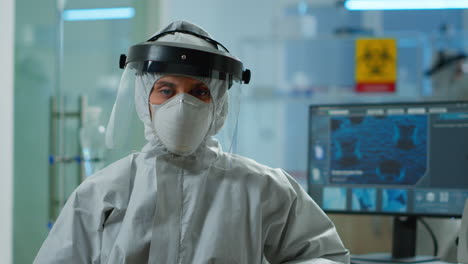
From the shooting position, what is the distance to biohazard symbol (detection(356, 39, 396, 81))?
11.5 feet

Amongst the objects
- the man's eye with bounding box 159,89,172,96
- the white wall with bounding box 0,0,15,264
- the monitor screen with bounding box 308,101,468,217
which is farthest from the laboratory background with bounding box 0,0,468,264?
the man's eye with bounding box 159,89,172,96

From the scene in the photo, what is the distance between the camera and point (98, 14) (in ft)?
10.4

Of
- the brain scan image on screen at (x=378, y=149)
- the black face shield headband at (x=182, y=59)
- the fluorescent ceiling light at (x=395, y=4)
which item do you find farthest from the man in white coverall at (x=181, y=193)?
the fluorescent ceiling light at (x=395, y=4)

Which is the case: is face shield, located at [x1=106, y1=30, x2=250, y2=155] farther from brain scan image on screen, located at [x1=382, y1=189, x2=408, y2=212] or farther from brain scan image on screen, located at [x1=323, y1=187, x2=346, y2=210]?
brain scan image on screen, located at [x1=382, y1=189, x2=408, y2=212]

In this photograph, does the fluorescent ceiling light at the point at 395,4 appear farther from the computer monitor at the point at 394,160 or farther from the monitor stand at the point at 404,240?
the monitor stand at the point at 404,240

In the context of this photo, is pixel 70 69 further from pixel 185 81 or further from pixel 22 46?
pixel 185 81

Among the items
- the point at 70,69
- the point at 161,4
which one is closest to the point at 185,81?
the point at 70,69

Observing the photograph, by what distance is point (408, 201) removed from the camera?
1797mm

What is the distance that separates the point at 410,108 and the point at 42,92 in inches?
67.1

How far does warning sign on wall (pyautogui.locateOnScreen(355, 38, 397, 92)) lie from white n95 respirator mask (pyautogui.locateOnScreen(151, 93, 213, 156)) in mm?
2337

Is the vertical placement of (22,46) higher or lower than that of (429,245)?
higher

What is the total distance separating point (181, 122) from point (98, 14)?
80.3 inches

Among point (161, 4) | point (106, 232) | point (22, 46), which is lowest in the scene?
point (106, 232)

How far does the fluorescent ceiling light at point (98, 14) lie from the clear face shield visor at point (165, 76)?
1.53 meters
